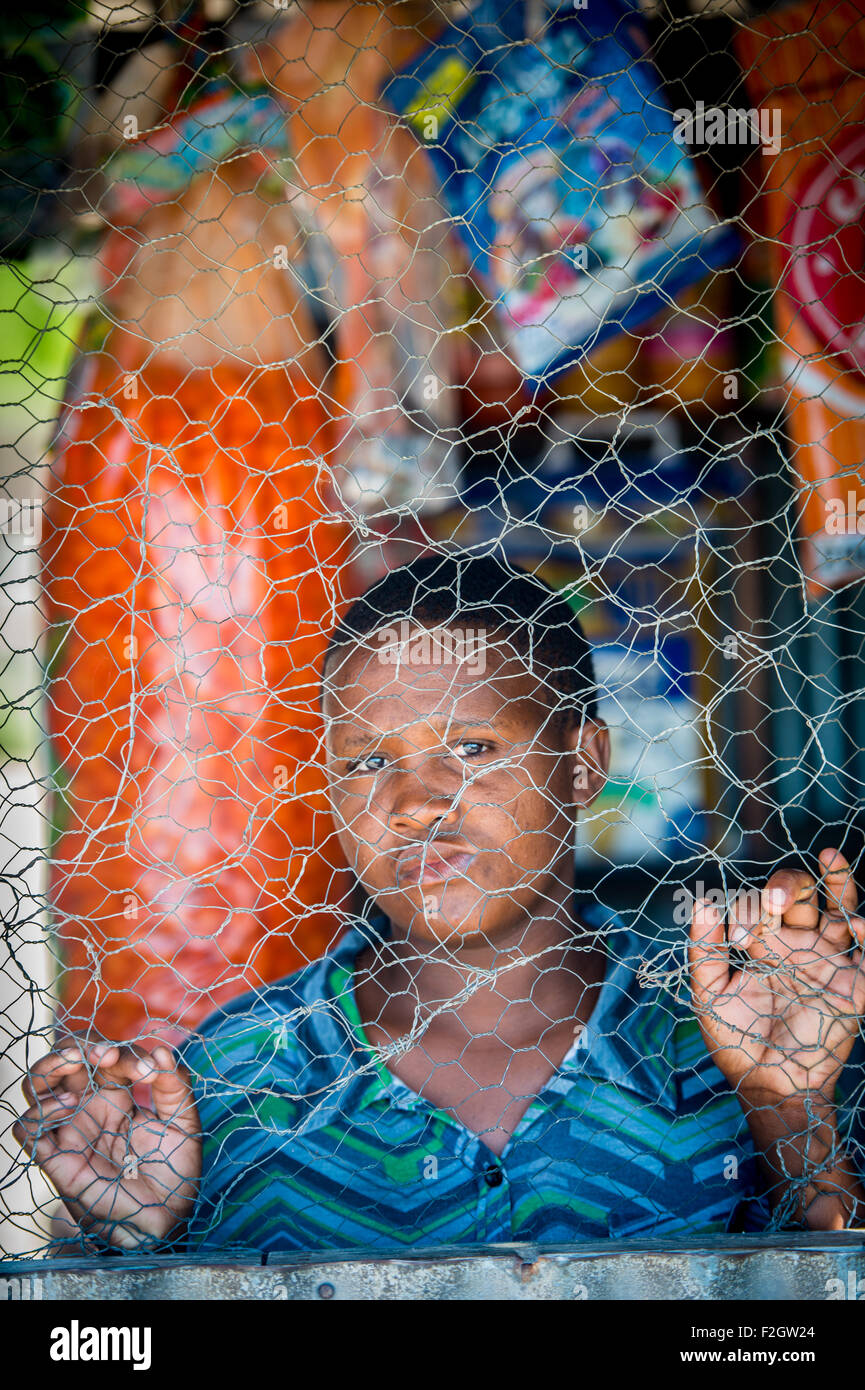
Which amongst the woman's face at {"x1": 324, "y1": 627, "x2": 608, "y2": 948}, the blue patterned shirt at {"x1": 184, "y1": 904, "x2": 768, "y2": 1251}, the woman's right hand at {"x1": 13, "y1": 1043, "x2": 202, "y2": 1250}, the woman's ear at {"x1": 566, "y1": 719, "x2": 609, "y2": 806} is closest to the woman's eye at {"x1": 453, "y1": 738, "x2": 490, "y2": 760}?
the woman's face at {"x1": 324, "y1": 627, "x2": 608, "y2": 948}

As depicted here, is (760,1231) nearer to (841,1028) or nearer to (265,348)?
(841,1028)

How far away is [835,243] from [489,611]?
64 centimetres

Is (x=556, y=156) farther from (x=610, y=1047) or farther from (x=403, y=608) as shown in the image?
(x=610, y=1047)

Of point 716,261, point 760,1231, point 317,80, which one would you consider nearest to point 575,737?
point 760,1231

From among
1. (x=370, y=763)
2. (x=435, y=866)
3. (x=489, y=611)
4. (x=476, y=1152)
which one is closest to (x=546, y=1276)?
(x=476, y=1152)

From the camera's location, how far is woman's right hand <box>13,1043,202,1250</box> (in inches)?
42.6

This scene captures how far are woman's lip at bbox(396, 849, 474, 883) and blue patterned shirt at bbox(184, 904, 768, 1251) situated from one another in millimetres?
138

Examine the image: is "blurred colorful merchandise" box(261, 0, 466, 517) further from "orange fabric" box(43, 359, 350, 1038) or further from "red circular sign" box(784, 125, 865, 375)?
"red circular sign" box(784, 125, 865, 375)

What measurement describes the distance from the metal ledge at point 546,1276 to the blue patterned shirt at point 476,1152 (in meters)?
0.13

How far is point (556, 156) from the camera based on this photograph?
4.71ft

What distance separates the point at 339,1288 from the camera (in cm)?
97

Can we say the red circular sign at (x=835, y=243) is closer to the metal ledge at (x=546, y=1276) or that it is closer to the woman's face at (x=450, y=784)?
the woman's face at (x=450, y=784)
